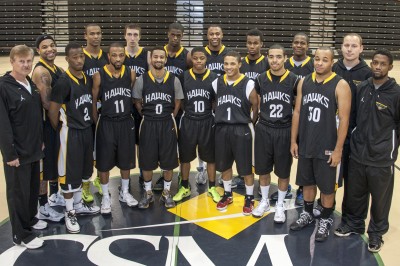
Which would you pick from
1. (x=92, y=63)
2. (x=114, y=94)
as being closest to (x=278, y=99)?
(x=114, y=94)

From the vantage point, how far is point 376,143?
3.37 metres

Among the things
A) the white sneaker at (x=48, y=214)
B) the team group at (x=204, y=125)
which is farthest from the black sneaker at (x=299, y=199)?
the white sneaker at (x=48, y=214)

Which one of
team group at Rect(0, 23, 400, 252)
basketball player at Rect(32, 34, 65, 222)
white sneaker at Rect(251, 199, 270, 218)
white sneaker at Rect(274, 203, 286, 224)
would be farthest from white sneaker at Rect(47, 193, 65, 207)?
white sneaker at Rect(274, 203, 286, 224)

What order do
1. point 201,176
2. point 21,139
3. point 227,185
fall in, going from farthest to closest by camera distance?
1. point 201,176
2. point 227,185
3. point 21,139

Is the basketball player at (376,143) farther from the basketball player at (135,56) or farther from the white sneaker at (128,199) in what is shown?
the basketball player at (135,56)

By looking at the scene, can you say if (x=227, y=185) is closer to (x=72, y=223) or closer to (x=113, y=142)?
(x=113, y=142)

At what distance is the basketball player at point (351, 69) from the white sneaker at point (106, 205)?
2311 mm

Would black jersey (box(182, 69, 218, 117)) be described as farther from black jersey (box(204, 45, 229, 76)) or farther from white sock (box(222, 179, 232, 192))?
white sock (box(222, 179, 232, 192))

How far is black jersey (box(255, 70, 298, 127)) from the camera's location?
381 centimetres

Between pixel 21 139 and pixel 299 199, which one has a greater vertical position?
pixel 21 139

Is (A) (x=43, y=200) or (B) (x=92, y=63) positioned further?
(B) (x=92, y=63)

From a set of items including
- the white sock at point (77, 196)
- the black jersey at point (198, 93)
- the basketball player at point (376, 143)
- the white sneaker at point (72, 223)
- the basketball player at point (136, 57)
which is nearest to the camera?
the basketball player at point (376, 143)

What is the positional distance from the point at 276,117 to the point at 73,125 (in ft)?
6.15

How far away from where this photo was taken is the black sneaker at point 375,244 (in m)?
3.50
